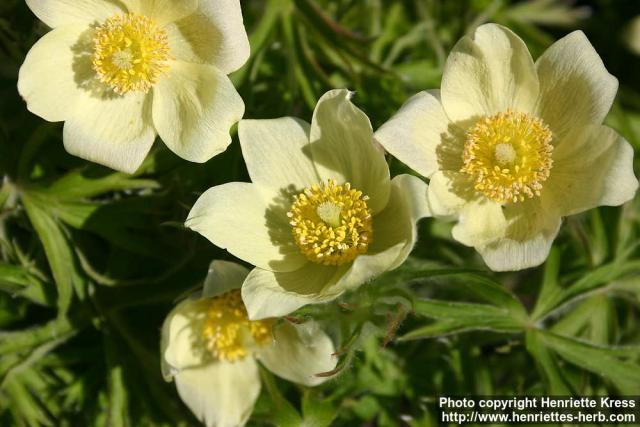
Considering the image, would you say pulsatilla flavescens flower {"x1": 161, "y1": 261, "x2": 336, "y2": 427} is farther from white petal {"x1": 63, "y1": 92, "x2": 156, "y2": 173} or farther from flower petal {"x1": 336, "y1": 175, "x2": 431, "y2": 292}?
white petal {"x1": 63, "y1": 92, "x2": 156, "y2": 173}

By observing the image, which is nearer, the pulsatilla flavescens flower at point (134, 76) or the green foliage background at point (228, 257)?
the pulsatilla flavescens flower at point (134, 76)

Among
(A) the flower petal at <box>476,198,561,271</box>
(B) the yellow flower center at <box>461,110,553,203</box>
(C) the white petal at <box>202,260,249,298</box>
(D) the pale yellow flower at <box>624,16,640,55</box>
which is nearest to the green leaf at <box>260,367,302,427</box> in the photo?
(C) the white petal at <box>202,260,249,298</box>

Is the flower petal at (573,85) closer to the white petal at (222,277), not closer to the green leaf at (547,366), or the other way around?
the green leaf at (547,366)

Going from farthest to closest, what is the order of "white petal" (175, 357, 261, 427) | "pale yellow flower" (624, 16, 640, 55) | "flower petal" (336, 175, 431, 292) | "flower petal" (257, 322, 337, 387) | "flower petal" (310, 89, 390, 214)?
"pale yellow flower" (624, 16, 640, 55), "white petal" (175, 357, 261, 427), "flower petal" (257, 322, 337, 387), "flower petal" (310, 89, 390, 214), "flower petal" (336, 175, 431, 292)

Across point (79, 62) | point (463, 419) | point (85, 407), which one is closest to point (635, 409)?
point (463, 419)

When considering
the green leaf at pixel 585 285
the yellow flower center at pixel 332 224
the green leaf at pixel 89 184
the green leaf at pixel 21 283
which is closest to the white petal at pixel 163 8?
the green leaf at pixel 89 184

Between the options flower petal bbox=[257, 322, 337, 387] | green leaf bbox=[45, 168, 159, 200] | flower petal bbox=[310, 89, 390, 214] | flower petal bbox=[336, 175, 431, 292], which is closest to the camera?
flower petal bbox=[336, 175, 431, 292]
